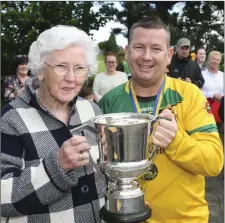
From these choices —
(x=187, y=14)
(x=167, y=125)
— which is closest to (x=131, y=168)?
(x=167, y=125)

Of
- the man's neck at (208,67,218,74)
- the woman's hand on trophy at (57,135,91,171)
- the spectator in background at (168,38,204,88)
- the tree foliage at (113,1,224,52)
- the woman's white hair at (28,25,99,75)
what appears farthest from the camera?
the tree foliage at (113,1,224,52)

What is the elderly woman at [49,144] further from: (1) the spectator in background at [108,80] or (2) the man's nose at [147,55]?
(1) the spectator in background at [108,80]

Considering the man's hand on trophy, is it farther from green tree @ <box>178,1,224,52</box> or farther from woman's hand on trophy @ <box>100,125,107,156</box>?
green tree @ <box>178,1,224,52</box>

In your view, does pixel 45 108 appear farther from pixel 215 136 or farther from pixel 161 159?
pixel 215 136

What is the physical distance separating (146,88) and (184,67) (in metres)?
4.74

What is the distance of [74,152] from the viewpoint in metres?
1.46

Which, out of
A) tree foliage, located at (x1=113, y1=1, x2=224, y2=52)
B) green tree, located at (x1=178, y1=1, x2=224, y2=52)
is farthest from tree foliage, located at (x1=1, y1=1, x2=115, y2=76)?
green tree, located at (x1=178, y1=1, x2=224, y2=52)

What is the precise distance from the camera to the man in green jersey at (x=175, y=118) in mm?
1957

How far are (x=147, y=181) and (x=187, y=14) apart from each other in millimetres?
14516

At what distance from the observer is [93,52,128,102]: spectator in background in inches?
261

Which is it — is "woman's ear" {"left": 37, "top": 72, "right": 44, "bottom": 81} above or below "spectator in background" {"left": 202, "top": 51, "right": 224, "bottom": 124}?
above

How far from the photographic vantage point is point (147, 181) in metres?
2.01

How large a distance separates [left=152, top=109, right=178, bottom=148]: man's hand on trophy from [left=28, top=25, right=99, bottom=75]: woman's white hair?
53 centimetres

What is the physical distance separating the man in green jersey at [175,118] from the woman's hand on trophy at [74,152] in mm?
588
